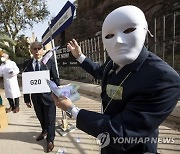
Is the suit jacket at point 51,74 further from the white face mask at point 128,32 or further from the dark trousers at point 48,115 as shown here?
the white face mask at point 128,32

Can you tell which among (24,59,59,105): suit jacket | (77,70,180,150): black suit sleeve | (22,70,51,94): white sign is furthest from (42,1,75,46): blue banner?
(77,70,180,150): black suit sleeve

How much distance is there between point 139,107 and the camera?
1162 millimetres

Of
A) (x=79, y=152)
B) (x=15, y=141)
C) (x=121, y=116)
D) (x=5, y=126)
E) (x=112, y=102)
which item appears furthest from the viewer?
(x=5, y=126)

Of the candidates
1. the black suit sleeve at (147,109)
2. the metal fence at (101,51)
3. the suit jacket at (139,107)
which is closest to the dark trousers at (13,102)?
the metal fence at (101,51)

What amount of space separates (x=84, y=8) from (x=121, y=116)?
2761 centimetres

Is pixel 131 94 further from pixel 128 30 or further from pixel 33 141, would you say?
pixel 33 141

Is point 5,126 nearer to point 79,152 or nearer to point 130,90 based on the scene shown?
point 79,152

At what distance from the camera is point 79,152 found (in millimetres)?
3270

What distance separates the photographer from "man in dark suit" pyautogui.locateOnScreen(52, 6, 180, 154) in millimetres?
1150

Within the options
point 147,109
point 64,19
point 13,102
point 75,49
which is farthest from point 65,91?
point 13,102

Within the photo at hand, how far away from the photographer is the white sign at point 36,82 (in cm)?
365

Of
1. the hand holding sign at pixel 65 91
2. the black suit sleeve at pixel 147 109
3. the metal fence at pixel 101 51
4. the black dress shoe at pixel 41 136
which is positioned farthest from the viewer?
the metal fence at pixel 101 51

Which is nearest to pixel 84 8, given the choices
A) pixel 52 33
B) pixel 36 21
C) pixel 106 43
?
pixel 36 21

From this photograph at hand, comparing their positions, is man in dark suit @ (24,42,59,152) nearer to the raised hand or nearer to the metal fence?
the raised hand
